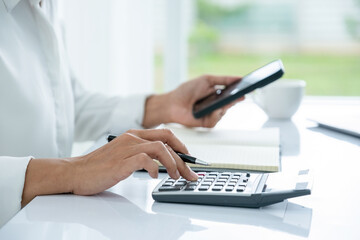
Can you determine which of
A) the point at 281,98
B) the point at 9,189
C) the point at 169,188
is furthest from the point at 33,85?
the point at 281,98

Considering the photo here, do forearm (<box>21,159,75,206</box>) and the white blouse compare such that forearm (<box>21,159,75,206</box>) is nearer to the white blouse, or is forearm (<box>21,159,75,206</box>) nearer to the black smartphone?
the white blouse

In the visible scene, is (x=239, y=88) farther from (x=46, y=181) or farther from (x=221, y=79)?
(x=46, y=181)

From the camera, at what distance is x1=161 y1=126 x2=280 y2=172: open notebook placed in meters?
0.89

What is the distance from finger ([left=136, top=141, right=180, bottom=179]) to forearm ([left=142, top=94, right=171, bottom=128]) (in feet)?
1.89

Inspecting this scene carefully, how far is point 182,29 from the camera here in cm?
247

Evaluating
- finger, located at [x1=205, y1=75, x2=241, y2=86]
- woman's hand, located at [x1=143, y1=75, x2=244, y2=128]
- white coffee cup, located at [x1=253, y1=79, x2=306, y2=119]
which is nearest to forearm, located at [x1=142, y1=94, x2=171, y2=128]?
woman's hand, located at [x1=143, y1=75, x2=244, y2=128]

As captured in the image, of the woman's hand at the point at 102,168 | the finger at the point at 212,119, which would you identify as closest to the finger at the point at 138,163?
the woman's hand at the point at 102,168

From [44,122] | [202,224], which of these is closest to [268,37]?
[44,122]

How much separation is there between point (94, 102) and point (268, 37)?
15.3 feet

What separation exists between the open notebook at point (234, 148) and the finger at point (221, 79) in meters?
0.14

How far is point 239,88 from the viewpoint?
116cm

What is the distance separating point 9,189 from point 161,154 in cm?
22

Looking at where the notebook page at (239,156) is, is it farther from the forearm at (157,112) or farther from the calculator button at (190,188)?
the forearm at (157,112)

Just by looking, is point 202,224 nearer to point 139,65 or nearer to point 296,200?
point 296,200
